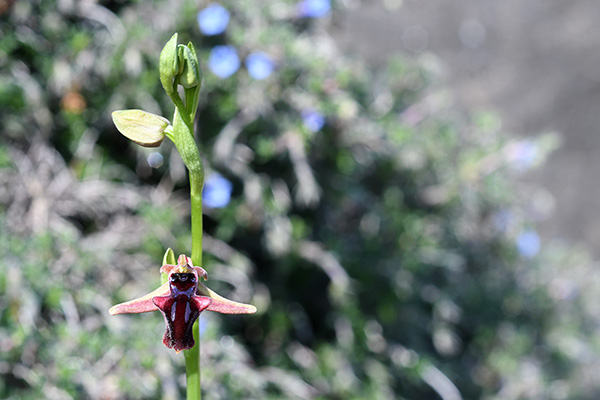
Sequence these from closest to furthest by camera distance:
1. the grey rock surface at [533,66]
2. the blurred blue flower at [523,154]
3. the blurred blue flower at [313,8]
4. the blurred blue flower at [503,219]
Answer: the blurred blue flower at [313,8]
the blurred blue flower at [523,154]
the blurred blue flower at [503,219]
the grey rock surface at [533,66]

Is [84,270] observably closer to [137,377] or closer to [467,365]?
[137,377]

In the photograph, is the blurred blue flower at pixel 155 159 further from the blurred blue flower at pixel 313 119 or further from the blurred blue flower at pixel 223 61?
the blurred blue flower at pixel 313 119

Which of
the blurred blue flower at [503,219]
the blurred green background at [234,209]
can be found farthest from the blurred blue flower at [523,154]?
the blurred blue flower at [503,219]

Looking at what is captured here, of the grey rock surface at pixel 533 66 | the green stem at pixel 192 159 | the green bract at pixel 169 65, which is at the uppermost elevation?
the grey rock surface at pixel 533 66

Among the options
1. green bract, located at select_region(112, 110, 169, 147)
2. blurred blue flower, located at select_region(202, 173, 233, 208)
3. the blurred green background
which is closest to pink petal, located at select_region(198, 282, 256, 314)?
green bract, located at select_region(112, 110, 169, 147)

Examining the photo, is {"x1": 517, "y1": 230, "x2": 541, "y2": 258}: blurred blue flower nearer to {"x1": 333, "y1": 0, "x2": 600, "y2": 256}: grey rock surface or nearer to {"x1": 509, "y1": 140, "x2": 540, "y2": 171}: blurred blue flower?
{"x1": 509, "y1": 140, "x2": 540, "y2": 171}: blurred blue flower

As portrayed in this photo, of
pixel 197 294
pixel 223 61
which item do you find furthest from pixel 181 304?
pixel 223 61

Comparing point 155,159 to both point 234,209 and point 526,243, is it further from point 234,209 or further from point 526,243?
point 526,243

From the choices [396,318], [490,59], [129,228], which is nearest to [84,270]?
[129,228]
